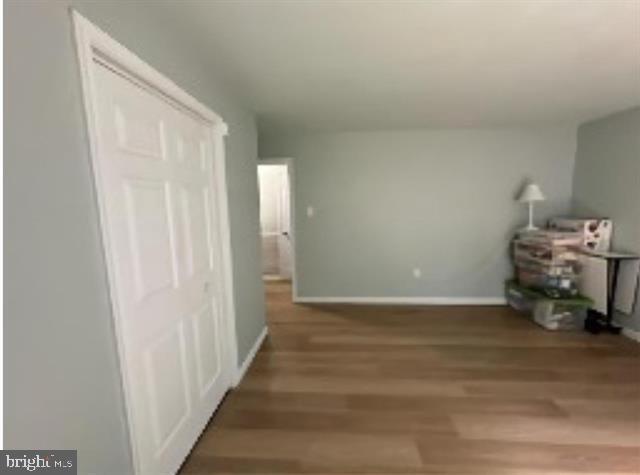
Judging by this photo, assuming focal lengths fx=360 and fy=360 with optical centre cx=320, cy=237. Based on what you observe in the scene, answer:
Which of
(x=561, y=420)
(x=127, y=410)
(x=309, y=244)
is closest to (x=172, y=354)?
(x=127, y=410)

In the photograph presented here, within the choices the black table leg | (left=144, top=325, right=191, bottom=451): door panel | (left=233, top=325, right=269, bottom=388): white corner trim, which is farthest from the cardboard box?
(left=144, top=325, right=191, bottom=451): door panel

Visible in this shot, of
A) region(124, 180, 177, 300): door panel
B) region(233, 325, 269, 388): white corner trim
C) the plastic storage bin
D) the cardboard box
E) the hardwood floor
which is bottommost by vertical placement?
the hardwood floor

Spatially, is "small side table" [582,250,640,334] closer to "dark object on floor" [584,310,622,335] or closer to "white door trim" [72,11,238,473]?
"dark object on floor" [584,310,622,335]

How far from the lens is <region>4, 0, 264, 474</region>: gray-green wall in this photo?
89cm

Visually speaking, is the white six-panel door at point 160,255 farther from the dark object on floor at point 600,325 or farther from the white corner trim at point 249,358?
the dark object on floor at point 600,325

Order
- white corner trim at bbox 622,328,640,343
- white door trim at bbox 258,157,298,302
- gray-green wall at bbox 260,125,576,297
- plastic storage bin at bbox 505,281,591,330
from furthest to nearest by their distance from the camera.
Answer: white door trim at bbox 258,157,298,302 → gray-green wall at bbox 260,125,576,297 → plastic storage bin at bbox 505,281,591,330 → white corner trim at bbox 622,328,640,343

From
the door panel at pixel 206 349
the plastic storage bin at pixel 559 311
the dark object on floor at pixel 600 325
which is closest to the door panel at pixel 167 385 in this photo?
the door panel at pixel 206 349

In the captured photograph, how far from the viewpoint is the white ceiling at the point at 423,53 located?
1.55m

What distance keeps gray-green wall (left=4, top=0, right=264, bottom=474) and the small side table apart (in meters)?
4.01

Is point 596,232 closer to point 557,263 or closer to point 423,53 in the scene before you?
point 557,263

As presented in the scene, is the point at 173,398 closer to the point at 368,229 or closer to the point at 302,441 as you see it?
the point at 302,441

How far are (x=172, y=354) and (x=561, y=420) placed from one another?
7.51 feet

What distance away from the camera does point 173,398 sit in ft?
5.87

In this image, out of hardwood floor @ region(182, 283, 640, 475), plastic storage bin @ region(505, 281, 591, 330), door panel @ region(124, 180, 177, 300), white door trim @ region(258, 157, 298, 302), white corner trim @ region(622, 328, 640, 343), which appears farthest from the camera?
white door trim @ region(258, 157, 298, 302)
